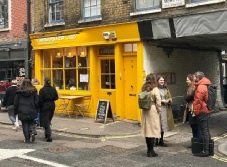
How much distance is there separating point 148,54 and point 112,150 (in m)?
4.49

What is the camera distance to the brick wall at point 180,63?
1210cm

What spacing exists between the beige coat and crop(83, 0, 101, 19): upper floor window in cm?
634

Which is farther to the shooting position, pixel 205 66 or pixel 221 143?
pixel 205 66

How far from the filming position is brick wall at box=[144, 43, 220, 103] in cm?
1210

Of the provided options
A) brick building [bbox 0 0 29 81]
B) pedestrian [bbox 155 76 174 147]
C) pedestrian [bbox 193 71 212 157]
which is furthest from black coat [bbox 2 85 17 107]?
pedestrian [bbox 193 71 212 157]

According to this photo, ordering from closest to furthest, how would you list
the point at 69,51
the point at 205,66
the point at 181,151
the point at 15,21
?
the point at 181,151, the point at 69,51, the point at 205,66, the point at 15,21

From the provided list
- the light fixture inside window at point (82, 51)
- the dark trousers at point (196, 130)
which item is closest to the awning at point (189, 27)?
the dark trousers at point (196, 130)

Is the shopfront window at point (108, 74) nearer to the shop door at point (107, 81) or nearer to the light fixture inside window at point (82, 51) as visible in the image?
the shop door at point (107, 81)

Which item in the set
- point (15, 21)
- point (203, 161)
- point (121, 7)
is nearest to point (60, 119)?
point (121, 7)

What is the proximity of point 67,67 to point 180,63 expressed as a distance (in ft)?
15.0

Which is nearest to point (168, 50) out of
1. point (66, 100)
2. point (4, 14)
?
point (66, 100)

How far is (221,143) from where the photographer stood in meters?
9.09

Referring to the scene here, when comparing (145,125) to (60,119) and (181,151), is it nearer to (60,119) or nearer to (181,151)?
(181,151)

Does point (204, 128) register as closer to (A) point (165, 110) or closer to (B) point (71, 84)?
(A) point (165, 110)
